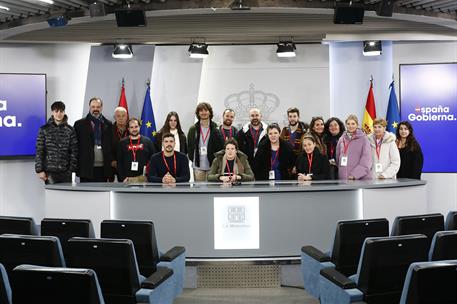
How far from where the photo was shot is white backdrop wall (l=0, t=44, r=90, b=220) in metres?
9.84

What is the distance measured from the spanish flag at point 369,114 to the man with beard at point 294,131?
210 centimetres

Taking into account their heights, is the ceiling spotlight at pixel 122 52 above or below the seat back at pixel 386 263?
above

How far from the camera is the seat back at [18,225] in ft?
14.9

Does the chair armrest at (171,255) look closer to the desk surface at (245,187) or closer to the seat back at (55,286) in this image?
the desk surface at (245,187)

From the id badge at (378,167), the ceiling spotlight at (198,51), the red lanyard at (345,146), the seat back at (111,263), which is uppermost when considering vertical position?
the ceiling spotlight at (198,51)

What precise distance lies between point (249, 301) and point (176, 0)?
12.6 ft

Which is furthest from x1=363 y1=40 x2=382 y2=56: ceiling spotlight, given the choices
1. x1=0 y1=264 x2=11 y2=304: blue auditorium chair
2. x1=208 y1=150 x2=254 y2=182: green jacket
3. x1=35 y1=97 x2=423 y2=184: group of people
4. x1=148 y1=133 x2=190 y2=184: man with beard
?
x1=0 y1=264 x2=11 y2=304: blue auditorium chair

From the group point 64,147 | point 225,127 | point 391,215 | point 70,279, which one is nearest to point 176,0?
point 225,127

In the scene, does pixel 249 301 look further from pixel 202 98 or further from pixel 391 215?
pixel 202 98

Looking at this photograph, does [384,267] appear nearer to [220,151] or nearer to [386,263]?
[386,263]

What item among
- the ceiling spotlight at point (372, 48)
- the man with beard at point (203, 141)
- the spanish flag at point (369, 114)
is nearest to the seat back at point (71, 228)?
the man with beard at point (203, 141)

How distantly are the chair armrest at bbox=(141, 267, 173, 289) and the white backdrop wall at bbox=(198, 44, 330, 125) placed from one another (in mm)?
6279

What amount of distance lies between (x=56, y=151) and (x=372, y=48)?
5.29 m

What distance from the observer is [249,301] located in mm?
5402
